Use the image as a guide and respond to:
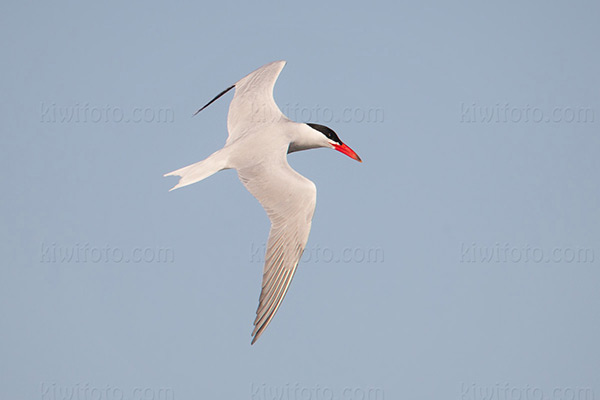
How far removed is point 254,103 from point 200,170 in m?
2.32

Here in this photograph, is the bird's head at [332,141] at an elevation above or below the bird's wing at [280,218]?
above

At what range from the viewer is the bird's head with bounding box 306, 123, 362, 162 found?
11.7 m

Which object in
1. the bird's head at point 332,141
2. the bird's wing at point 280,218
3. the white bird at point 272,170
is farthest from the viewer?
the bird's head at point 332,141

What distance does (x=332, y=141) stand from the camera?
1192cm

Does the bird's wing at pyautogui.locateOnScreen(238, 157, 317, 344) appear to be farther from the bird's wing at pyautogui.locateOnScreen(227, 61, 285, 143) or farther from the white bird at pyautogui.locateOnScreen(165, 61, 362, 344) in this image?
the bird's wing at pyautogui.locateOnScreen(227, 61, 285, 143)

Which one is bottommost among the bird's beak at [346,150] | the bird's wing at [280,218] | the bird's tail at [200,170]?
the bird's wing at [280,218]

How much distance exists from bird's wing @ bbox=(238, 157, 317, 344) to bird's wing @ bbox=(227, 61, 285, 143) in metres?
1.49

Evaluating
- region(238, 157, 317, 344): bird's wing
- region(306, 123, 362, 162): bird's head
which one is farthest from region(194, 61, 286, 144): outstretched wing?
region(238, 157, 317, 344): bird's wing

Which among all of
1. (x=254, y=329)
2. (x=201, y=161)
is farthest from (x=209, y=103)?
(x=254, y=329)

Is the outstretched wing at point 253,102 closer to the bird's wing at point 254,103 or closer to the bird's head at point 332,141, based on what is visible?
the bird's wing at point 254,103

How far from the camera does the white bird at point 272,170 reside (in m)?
9.19

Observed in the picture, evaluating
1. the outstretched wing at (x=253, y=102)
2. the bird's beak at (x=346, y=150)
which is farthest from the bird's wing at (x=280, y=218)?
the bird's beak at (x=346, y=150)

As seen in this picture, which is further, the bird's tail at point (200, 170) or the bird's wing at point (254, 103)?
the bird's wing at point (254, 103)

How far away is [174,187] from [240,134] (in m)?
1.77
